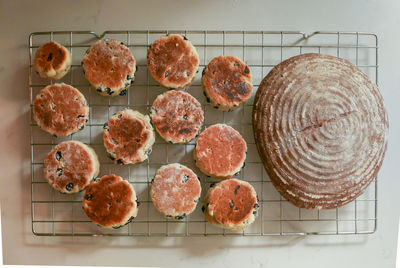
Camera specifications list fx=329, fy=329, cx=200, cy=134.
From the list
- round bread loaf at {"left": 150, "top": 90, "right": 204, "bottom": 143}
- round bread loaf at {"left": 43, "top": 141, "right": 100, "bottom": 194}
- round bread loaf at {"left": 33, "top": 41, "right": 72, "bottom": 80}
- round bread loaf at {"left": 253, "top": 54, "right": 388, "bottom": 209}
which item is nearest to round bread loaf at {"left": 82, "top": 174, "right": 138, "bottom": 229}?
round bread loaf at {"left": 43, "top": 141, "right": 100, "bottom": 194}

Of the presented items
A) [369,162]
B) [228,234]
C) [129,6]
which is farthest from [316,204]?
[129,6]

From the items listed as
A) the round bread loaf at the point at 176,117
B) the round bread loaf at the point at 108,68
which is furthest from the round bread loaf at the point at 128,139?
the round bread loaf at the point at 108,68

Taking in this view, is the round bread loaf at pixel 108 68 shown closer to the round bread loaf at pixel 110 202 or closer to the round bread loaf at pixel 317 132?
the round bread loaf at pixel 110 202

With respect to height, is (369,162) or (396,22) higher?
(396,22)

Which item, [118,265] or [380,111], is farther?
[118,265]

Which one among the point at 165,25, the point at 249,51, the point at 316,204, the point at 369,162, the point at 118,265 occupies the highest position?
the point at 165,25

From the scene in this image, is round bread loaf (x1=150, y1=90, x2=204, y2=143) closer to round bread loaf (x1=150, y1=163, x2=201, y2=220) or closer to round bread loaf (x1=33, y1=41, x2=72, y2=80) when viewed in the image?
round bread loaf (x1=150, y1=163, x2=201, y2=220)

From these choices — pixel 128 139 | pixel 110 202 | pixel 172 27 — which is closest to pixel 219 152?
pixel 128 139

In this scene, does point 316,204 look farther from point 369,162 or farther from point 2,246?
point 2,246
